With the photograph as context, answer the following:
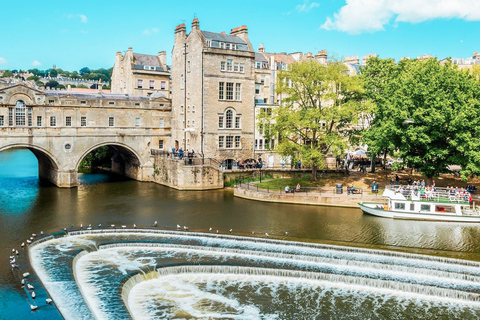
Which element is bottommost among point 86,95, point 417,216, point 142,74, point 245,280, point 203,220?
point 245,280

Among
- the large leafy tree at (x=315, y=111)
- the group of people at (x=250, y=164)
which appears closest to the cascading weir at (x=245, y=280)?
the large leafy tree at (x=315, y=111)

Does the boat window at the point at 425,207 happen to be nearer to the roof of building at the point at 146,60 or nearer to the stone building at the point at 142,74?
the stone building at the point at 142,74

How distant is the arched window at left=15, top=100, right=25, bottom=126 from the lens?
5116 centimetres

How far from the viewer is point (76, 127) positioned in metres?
54.3

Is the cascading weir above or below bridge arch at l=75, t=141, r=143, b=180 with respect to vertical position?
below

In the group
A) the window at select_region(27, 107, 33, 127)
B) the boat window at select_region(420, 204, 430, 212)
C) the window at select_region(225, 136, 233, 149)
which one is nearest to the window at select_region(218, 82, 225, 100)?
the window at select_region(225, 136, 233, 149)

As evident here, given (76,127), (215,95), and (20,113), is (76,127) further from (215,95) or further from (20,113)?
(215,95)

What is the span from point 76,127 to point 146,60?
26.1 m

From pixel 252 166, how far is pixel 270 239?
26.5 metres

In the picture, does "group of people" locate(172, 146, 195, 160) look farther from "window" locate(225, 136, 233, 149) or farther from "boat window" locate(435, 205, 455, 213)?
"boat window" locate(435, 205, 455, 213)

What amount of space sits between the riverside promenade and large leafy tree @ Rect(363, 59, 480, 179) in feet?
18.9

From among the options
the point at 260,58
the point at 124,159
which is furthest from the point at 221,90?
the point at 124,159

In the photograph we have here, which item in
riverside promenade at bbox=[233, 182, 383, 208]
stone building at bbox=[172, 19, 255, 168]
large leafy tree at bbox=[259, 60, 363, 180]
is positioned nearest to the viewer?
riverside promenade at bbox=[233, 182, 383, 208]

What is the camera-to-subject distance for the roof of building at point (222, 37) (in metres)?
57.6
